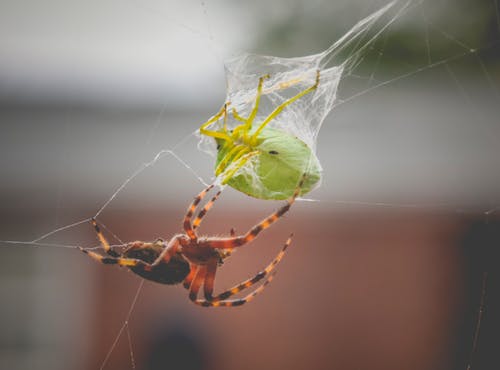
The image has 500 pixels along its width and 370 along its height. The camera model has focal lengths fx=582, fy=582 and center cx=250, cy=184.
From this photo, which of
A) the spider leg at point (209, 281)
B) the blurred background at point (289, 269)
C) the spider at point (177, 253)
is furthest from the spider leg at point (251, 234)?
the blurred background at point (289, 269)

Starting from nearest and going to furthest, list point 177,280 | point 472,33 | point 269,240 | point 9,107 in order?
point 177,280, point 472,33, point 269,240, point 9,107

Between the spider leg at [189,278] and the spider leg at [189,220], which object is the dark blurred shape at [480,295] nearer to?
the spider leg at [189,278]

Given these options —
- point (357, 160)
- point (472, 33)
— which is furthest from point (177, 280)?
point (357, 160)

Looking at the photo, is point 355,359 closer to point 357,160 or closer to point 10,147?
point 357,160

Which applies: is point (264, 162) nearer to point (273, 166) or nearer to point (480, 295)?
point (273, 166)

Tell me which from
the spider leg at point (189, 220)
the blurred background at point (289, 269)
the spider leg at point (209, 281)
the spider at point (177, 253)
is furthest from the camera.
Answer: the blurred background at point (289, 269)
